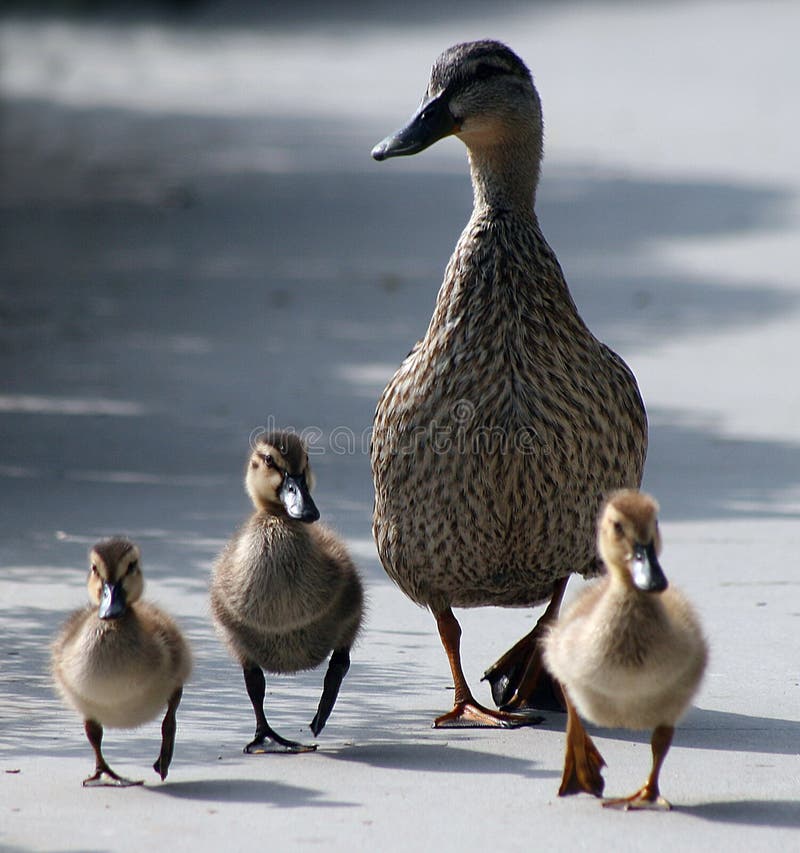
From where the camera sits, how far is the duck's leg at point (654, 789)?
4598 mm

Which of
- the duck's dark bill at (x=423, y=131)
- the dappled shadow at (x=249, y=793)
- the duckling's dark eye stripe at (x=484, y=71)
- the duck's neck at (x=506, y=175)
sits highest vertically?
the duckling's dark eye stripe at (x=484, y=71)

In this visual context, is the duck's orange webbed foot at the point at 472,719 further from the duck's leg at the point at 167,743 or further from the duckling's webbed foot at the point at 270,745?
the duck's leg at the point at 167,743

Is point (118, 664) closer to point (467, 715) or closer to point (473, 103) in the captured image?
point (467, 715)

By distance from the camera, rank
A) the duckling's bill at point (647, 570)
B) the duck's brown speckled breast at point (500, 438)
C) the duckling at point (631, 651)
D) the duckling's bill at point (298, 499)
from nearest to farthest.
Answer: the duckling's bill at point (647, 570) < the duckling at point (631, 651) < the duckling's bill at point (298, 499) < the duck's brown speckled breast at point (500, 438)

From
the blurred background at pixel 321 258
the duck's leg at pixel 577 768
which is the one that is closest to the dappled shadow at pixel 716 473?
the blurred background at pixel 321 258

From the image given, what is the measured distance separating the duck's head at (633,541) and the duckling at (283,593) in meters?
0.98

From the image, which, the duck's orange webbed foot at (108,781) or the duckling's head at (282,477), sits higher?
the duckling's head at (282,477)

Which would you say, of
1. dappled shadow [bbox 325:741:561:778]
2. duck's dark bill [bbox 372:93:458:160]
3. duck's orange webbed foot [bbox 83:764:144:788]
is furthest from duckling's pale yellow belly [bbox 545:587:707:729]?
duck's dark bill [bbox 372:93:458:160]

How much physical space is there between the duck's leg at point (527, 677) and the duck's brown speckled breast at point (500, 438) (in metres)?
0.10

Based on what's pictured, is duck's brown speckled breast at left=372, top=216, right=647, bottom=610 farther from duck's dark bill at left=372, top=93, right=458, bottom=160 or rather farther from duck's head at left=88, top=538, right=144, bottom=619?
duck's head at left=88, top=538, right=144, bottom=619

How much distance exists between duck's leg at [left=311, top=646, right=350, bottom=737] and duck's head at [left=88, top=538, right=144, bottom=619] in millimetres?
731

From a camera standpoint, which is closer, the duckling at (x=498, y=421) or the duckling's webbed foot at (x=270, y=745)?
the duckling's webbed foot at (x=270, y=745)

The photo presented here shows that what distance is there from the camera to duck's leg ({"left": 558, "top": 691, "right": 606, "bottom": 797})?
15.4 ft

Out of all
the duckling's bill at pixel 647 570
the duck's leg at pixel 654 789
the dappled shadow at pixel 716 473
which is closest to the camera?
the duckling's bill at pixel 647 570
